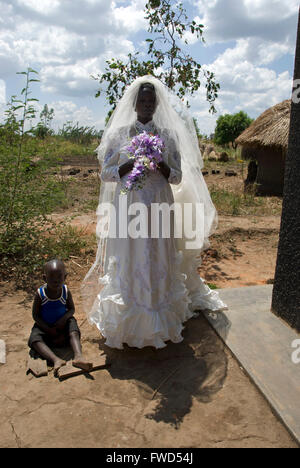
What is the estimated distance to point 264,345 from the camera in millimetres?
2928

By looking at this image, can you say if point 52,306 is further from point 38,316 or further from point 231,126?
point 231,126

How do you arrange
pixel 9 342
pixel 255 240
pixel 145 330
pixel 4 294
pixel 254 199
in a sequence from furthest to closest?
pixel 254 199 < pixel 255 240 < pixel 4 294 < pixel 9 342 < pixel 145 330

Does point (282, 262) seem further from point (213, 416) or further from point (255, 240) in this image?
point (255, 240)

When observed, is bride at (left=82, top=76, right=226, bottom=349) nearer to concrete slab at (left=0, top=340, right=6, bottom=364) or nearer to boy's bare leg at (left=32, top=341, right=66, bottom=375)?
boy's bare leg at (left=32, top=341, right=66, bottom=375)

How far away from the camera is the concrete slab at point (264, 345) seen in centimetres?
233

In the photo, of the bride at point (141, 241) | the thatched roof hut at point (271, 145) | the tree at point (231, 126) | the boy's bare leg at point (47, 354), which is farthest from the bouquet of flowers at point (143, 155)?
the tree at point (231, 126)

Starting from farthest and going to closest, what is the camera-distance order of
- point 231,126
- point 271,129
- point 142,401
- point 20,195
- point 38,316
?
point 231,126 → point 271,129 → point 20,195 → point 38,316 → point 142,401

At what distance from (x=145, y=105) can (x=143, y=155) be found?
1.72 ft

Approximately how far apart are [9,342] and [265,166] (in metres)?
9.22

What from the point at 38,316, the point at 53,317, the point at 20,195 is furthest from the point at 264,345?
the point at 20,195

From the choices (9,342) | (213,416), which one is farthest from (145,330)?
(9,342)

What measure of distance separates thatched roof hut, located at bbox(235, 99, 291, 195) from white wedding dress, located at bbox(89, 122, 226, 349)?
8.03 m

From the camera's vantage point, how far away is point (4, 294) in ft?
13.7

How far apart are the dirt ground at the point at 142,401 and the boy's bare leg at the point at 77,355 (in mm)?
77
